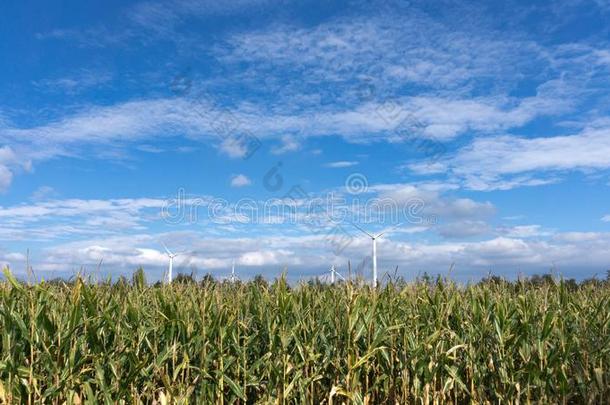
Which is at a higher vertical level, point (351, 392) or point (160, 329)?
point (160, 329)

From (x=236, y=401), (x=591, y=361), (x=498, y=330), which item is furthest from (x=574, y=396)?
(x=236, y=401)

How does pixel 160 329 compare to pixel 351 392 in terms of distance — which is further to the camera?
pixel 160 329

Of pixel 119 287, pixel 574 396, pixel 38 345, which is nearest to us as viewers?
pixel 38 345

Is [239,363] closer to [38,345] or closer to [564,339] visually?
[38,345]

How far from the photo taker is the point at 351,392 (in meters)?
9.66

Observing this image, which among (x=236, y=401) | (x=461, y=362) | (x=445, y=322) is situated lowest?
(x=236, y=401)

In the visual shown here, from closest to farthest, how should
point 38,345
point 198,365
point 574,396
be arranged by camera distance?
point 38,345, point 198,365, point 574,396

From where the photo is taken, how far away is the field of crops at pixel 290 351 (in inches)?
376

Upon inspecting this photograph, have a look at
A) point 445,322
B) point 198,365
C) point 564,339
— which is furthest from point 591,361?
point 198,365

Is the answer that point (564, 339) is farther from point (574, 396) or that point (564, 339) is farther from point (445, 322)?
point (445, 322)

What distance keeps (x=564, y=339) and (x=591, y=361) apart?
1.99 feet

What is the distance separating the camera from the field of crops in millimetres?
9539

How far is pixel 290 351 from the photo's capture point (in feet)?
35.1

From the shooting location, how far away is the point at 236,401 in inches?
416
